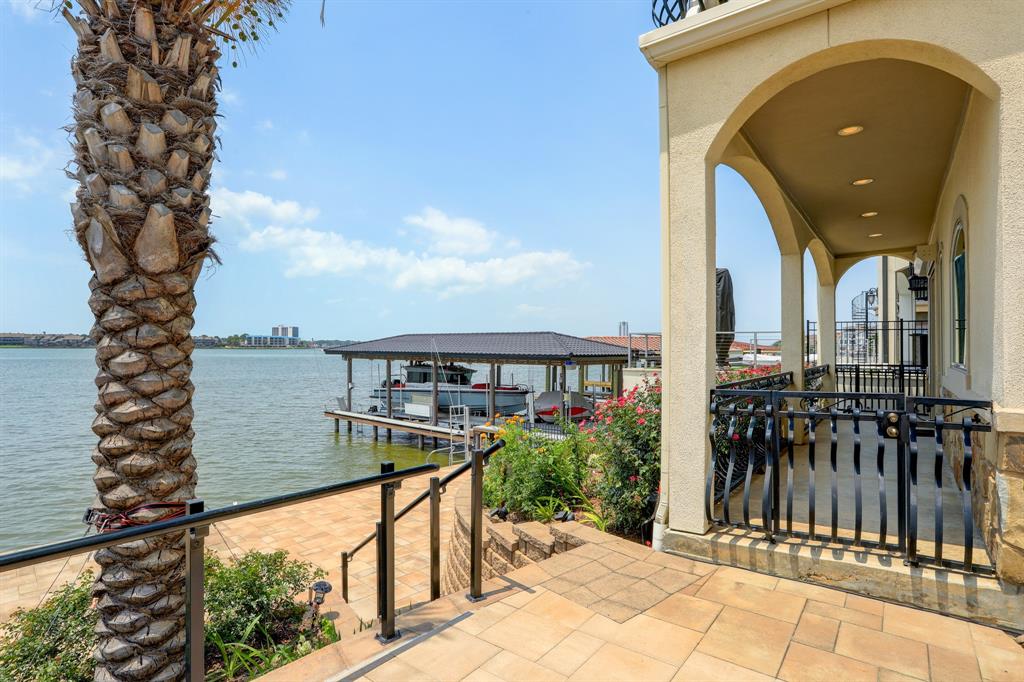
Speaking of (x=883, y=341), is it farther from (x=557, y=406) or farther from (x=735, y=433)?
(x=735, y=433)

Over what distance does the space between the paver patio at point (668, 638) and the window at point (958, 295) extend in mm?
3075

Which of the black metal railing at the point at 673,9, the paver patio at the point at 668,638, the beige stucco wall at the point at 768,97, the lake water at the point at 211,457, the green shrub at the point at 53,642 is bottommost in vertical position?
the lake water at the point at 211,457

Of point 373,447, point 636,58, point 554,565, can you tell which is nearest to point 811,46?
point 636,58

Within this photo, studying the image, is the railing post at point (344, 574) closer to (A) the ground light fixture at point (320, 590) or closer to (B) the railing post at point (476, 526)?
(A) the ground light fixture at point (320, 590)

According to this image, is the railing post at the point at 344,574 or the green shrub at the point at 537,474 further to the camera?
the railing post at the point at 344,574

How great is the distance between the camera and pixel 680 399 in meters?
3.46

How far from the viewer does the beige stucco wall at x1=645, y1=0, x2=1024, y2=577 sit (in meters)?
2.51

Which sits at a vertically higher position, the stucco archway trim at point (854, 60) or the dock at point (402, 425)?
the stucco archway trim at point (854, 60)

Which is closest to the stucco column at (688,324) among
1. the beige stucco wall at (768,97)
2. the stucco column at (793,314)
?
the beige stucco wall at (768,97)

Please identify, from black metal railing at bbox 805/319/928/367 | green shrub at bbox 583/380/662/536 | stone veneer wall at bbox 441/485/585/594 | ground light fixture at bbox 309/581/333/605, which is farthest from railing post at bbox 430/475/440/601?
black metal railing at bbox 805/319/928/367

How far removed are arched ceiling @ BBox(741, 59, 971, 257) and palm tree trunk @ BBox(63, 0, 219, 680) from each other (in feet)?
13.6

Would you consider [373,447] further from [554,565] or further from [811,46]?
[811,46]

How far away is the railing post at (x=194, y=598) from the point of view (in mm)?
1753

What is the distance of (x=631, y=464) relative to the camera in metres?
3.90
